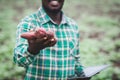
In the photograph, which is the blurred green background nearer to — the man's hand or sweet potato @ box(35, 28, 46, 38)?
the man's hand

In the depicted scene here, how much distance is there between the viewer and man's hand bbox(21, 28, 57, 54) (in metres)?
1.45

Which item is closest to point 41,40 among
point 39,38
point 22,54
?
point 39,38

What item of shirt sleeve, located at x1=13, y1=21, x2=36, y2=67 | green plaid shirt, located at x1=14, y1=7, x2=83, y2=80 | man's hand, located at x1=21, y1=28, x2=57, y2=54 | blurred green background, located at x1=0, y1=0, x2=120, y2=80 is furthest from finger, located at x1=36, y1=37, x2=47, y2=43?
blurred green background, located at x1=0, y1=0, x2=120, y2=80

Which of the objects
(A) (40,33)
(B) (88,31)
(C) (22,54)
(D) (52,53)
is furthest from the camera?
(B) (88,31)

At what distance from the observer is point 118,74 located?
5145 millimetres

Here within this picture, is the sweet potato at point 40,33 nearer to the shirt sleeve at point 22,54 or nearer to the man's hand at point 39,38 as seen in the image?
the man's hand at point 39,38

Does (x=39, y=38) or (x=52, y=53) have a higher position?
(x=39, y=38)

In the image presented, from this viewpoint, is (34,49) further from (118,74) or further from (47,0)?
(118,74)

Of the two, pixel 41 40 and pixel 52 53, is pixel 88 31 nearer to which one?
pixel 52 53

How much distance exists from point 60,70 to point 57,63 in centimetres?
7

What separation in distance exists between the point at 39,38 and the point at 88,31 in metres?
6.05

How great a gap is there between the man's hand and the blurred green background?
326cm

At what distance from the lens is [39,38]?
4.84ft

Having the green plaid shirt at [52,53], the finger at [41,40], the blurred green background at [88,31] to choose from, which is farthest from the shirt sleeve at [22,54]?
the blurred green background at [88,31]
